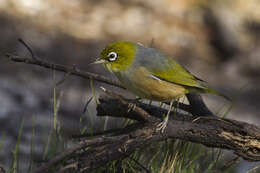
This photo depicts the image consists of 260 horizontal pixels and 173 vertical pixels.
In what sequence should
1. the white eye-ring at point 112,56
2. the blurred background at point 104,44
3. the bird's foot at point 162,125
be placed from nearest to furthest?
the bird's foot at point 162,125
the white eye-ring at point 112,56
the blurred background at point 104,44

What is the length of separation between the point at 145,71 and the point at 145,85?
15cm

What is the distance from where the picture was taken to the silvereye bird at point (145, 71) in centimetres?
373

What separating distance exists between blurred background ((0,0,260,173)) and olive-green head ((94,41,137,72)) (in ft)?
10.4

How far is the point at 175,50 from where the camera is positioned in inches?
420

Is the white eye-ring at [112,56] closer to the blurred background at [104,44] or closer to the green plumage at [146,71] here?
the green plumage at [146,71]

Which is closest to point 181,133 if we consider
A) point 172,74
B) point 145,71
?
point 145,71

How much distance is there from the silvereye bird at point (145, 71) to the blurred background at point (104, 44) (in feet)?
10.4

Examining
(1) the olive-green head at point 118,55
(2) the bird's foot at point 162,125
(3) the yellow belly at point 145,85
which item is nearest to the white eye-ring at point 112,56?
(1) the olive-green head at point 118,55

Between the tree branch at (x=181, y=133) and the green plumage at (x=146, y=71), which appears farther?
Result: the green plumage at (x=146, y=71)

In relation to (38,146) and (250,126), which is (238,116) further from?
(250,126)

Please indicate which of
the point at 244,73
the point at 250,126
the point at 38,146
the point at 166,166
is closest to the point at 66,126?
the point at 38,146

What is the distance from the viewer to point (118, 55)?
374 cm

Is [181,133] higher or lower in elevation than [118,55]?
lower

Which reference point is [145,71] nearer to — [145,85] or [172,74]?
[145,85]
